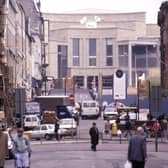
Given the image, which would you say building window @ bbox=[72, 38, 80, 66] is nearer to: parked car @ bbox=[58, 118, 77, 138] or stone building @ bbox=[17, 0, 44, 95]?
stone building @ bbox=[17, 0, 44, 95]

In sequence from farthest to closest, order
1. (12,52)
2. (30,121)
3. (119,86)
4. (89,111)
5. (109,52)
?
(109,52) < (119,86) < (89,111) < (12,52) < (30,121)

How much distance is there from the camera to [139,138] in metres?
23.3

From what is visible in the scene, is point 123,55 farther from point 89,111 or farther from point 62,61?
point 89,111

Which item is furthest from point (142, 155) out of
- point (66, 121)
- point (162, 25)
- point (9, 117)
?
point (162, 25)

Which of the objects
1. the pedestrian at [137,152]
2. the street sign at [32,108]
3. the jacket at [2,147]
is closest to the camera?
the jacket at [2,147]

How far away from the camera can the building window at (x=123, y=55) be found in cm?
18440

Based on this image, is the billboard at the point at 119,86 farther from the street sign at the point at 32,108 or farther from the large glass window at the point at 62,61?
the large glass window at the point at 62,61

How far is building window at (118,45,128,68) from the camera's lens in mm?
184400

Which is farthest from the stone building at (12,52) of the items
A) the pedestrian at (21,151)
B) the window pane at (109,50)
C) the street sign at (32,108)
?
the window pane at (109,50)

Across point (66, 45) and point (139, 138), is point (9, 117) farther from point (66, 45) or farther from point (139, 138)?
point (66, 45)

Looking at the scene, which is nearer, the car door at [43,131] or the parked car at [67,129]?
the car door at [43,131]

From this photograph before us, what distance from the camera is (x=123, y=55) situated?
603 feet

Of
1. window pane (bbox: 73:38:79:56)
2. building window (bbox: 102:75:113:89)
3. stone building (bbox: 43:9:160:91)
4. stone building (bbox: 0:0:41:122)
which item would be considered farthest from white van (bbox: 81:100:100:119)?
window pane (bbox: 73:38:79:56)

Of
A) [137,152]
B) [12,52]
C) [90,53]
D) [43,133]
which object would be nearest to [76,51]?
[90,53]
